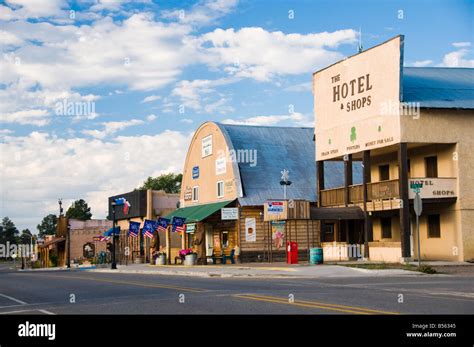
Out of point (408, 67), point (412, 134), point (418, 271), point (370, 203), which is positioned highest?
point (408, 67)

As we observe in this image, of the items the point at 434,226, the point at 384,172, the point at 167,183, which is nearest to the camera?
the point at 434,226

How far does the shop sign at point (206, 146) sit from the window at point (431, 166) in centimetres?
1769

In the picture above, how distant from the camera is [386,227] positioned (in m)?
43.6

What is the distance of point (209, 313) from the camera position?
12.9 meters

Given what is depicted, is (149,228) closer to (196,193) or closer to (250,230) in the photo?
(250,230)

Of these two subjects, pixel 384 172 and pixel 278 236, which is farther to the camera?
pixel 278 236

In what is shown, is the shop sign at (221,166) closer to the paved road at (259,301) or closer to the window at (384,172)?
the window at (384,172)

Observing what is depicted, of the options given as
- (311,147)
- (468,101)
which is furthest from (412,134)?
(311,147)

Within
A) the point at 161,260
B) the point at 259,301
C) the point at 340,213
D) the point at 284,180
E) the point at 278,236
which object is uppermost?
the point at 284,180

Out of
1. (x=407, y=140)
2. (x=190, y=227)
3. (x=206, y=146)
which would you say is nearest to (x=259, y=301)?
(x=407, y=140)

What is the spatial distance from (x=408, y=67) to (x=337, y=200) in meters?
9.02

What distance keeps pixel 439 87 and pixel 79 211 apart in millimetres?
135015
